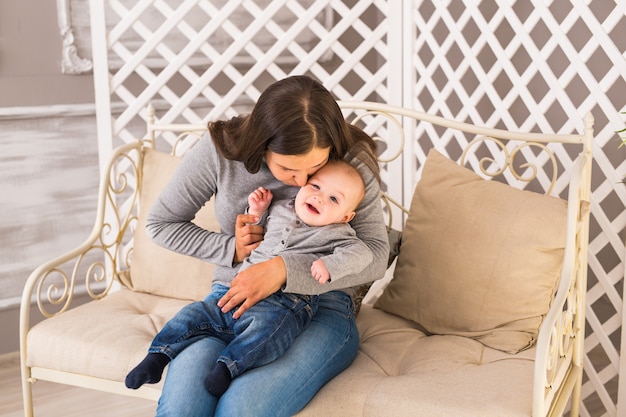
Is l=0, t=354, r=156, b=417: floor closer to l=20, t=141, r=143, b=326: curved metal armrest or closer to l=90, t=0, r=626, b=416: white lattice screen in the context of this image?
l=20, t=141, r=143, b=326: curved metal armrest

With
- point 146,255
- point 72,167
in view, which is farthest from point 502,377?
point 72,167

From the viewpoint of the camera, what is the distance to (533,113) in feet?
7.98

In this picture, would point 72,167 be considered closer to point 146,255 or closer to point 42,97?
point 42,97

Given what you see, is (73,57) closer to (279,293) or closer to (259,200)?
(259,200)

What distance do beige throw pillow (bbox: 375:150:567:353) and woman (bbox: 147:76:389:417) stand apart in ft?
0.71

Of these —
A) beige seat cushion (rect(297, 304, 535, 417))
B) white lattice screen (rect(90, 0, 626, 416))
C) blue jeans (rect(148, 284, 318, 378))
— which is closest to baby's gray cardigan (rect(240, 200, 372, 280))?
blue jeans (rect(148, 284, 318, 378))

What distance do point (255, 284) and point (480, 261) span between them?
0.63 metres

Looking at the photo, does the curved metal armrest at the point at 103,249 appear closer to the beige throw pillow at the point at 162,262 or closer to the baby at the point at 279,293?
the beige throw pillow at the point at 162,262

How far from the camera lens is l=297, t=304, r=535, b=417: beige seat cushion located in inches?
65.4

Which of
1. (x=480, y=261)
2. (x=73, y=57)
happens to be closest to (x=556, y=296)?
(x=480, y=261)

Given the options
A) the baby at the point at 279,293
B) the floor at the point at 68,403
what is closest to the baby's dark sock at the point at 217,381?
the baby at the point at 279,293

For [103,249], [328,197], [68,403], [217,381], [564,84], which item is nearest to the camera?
[217,381]

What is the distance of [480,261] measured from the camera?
203cm

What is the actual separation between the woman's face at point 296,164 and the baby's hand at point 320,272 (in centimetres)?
21
